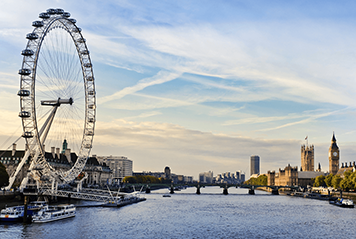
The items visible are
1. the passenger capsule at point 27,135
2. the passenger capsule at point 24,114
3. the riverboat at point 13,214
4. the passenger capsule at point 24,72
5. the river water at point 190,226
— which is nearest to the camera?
the river water at point 190,226

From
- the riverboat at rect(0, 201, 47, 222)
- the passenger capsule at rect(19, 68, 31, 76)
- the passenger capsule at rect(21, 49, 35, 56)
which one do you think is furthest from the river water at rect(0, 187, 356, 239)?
the passenger capsule at rect(21, 49, 35, 56)

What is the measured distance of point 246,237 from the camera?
191 ft

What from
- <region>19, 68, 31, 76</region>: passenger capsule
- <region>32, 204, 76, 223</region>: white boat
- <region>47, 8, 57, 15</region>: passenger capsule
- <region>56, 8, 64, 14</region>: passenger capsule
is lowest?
<region>32, 204, 76, 223</region>: white boat

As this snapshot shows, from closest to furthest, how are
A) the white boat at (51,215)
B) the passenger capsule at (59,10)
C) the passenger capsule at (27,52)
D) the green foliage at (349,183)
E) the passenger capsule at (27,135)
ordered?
the white boat at (51,215) < the passenger capsule at (27,135) < the passenger capsule at (27,52) < the passenger capsule at (59,10) < the green foliage at (349,183)

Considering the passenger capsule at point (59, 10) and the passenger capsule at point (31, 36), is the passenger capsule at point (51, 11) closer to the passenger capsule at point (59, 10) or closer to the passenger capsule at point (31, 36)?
the passenger capsule at point (59, 10)

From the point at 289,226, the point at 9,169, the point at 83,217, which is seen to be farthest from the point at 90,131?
the point at 9,169

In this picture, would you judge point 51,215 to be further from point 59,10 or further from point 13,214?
point 59,10

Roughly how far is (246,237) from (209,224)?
548 inches

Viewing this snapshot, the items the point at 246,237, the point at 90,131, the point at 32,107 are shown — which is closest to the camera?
the point at 246,237

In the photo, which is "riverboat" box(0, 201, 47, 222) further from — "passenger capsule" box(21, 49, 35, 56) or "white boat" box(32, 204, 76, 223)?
"passenger capsule" box(21, 49, 35, 56)

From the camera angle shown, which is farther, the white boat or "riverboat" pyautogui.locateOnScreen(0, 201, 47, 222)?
the white boat

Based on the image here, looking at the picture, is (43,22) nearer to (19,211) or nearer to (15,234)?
(19,211)

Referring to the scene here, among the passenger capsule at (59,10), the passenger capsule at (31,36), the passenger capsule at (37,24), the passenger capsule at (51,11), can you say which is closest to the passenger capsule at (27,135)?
the passenger capsule at (31,36)

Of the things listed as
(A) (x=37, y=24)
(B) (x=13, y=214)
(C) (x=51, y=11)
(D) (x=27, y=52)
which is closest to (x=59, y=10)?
(C) (x=51, y=11)
